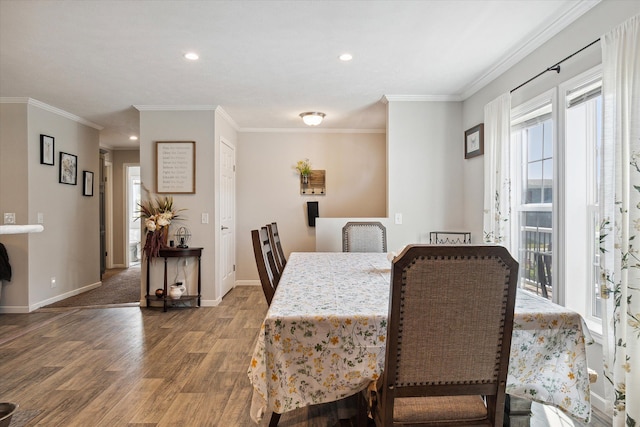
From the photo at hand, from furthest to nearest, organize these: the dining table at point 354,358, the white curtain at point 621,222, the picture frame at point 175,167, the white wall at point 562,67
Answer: the picture frame at point 175,167 < the white wall at point 562,67 < the white curtain at point 621,222 < the dining table at point 354,358

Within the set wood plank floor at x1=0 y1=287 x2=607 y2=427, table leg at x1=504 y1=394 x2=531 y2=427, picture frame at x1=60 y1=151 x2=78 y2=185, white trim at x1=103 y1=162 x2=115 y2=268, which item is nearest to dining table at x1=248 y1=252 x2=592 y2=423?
table leg at x1=504 y1=394 x2=531 y2=427

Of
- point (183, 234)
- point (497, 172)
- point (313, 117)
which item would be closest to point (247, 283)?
point (183, 234)

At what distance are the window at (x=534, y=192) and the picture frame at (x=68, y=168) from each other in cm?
517

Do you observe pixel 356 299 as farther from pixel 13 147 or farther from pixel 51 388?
pixel 13 147

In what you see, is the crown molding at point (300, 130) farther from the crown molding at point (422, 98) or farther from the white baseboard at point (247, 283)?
the white baseboard at point (247, 283)

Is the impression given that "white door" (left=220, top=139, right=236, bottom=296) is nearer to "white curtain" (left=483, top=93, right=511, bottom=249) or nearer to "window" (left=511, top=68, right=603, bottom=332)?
"white curtain" (left=483, top=93, right=511, bottom=249)

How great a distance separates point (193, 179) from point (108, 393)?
8.61 ft

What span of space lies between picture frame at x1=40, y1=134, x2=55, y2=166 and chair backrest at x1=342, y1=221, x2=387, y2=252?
371 cm

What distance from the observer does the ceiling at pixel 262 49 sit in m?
2.25

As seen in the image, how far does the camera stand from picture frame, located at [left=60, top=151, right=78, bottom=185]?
4699 millimetres

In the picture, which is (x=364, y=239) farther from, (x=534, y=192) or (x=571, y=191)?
(x=571, y=191)

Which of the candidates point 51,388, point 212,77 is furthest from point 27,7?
point 51,388

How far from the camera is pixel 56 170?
4613 mm

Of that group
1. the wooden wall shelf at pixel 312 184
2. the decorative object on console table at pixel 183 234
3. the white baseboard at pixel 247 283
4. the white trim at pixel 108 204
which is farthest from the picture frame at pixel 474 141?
the white trim at pixel 108 204
